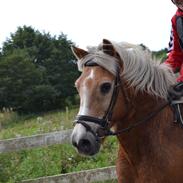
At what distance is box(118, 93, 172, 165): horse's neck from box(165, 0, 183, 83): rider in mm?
384

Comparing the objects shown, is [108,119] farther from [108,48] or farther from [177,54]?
[177,54]

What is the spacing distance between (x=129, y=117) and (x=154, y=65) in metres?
0.53

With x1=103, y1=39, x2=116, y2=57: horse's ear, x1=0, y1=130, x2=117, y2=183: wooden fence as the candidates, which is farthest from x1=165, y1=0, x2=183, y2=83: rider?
x1=0, y1=130, x2=117, y2=183: wooden fence

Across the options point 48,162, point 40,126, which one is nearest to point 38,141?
point 48,162

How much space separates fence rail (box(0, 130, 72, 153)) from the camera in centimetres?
695

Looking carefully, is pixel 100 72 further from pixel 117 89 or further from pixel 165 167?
pixel 165 167

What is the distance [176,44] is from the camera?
4.61 metres

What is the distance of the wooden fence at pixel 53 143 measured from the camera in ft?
21.9

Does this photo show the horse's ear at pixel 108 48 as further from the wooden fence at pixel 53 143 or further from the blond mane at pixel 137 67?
the wooden fence at pixel 53 143

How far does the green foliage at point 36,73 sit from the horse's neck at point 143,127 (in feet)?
138

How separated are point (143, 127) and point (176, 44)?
99 cm

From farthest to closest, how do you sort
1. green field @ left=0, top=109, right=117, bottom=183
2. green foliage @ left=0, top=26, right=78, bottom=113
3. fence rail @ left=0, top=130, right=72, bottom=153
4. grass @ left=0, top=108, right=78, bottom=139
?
green foliage @ left=0, top=26, right=78, bottom=113 < grass @ left=0, top=108, right=78, bottom=139 < green field @ left=0, top=109, right=117, bottom=183 < fence rail @ left=0, top=130, right=72, bottom=153

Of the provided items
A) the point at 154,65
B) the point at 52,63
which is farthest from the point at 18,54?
the point at 154,65

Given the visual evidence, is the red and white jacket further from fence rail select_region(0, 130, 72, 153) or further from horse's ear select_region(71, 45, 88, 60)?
fence rail select_region(0, 130, 72, 153)
